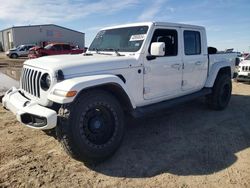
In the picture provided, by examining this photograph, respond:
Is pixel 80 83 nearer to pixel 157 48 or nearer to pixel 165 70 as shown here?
pixel 157 48

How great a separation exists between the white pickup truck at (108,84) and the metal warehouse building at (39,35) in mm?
45716

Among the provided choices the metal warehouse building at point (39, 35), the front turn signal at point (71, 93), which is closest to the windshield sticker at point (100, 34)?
the front turn signal at point (71, 93)

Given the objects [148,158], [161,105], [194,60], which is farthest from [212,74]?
[148,158]

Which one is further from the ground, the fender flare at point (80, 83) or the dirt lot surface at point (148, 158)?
the fender flare at point (80, 83)

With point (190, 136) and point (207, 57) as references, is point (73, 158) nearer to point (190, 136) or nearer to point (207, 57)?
point (190, 136)

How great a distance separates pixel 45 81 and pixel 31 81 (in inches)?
18.6

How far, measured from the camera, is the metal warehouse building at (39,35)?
4988 centimetres

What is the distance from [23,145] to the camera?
4477mm

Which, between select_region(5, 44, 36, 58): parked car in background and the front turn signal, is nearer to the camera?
the front turn signal

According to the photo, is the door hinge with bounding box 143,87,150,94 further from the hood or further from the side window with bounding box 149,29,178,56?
the side window with bounding box 149,29,178,56

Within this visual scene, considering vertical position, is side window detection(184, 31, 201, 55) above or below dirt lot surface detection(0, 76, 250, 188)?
above

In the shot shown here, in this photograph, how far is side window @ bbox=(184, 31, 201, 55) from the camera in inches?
220

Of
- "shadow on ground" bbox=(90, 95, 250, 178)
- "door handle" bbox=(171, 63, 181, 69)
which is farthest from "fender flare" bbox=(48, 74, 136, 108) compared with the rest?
"door handle" bbox=(171, 63, 181, 69)

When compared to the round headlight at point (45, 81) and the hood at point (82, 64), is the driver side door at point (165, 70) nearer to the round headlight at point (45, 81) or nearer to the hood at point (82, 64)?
the hood at point (82, 64)
